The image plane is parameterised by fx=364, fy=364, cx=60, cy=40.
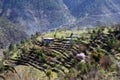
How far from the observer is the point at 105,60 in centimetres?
3869

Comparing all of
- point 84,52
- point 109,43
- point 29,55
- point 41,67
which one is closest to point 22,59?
point 29,55

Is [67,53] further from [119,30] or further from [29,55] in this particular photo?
[119,30]

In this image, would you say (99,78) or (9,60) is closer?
(99,78)

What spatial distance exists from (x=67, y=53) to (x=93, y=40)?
8848mm

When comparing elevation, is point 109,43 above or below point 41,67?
above

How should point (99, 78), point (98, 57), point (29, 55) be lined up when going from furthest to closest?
point (29, 55) < point (98, 57) < point (99, 78)

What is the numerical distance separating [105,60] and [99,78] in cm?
1873

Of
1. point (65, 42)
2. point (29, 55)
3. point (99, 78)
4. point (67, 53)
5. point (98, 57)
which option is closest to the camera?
point (99, 78)

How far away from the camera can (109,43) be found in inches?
2628

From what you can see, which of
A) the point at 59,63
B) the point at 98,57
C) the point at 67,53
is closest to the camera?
the point at 98,57

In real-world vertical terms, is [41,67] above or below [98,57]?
below

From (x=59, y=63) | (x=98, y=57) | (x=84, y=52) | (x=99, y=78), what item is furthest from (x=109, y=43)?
(x=99, y=78)

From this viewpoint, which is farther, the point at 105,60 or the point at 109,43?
the point at 109,43

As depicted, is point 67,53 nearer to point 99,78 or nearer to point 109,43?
point 109,43
